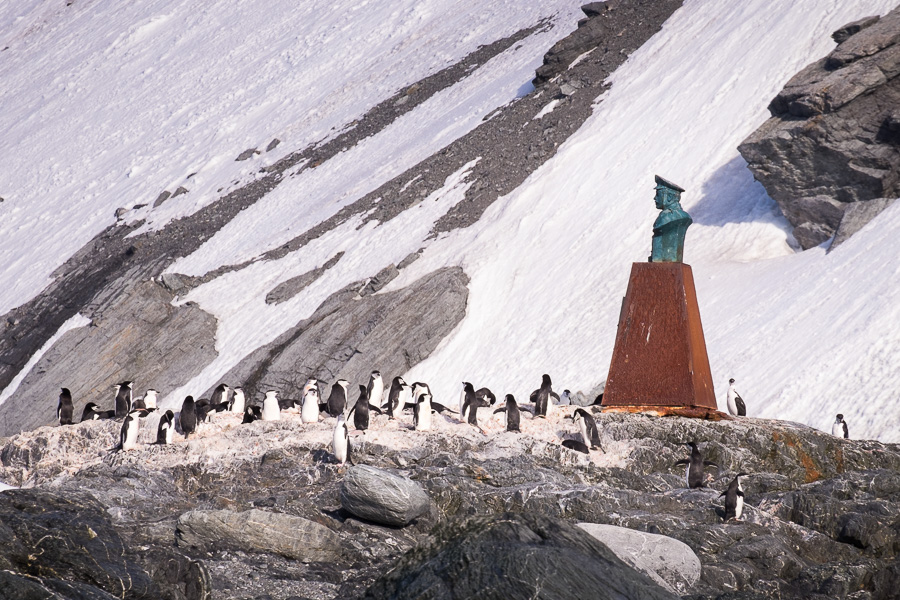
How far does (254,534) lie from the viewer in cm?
1195

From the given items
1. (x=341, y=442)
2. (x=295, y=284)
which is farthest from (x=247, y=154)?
(x=341, y=442)

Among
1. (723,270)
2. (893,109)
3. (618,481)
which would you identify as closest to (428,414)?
(618,481)

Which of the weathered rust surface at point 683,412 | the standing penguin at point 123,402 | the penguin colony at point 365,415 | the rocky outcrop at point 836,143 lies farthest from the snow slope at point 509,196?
the standing penguin at point 123,402

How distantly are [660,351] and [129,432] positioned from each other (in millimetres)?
9206

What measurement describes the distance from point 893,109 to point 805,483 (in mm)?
16897

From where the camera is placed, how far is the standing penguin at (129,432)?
55.8 ft

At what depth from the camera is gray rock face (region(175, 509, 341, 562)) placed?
1188 cm

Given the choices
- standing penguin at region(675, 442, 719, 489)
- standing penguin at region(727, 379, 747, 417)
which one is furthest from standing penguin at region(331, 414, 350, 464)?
standing penguin at region(727, 379, 747, 417)

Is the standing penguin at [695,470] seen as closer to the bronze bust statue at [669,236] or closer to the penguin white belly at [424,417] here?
the penguin white belly at [424,417]

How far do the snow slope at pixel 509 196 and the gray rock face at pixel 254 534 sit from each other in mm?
12676

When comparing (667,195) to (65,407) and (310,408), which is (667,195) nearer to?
(310,408)

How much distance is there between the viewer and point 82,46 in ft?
246

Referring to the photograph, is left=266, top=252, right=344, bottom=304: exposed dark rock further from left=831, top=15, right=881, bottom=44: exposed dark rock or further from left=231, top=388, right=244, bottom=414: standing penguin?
left=831, top=15, right=881, bottom=44: exposed dark rock

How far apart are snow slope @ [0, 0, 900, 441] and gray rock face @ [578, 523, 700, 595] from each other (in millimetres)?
10188
